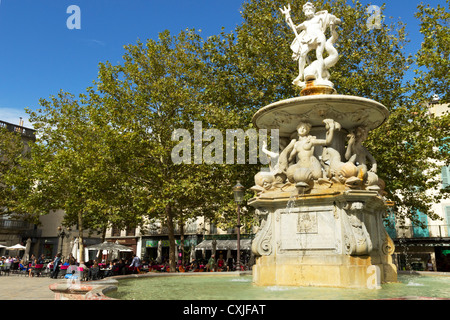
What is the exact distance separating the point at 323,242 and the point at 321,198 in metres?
0.79

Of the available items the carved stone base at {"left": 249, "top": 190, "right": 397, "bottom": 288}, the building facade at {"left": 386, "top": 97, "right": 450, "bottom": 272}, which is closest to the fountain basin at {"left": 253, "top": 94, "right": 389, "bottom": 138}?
the carved stone base at {"left": 249, "top": 190, "right": 397, "bottom": 288}

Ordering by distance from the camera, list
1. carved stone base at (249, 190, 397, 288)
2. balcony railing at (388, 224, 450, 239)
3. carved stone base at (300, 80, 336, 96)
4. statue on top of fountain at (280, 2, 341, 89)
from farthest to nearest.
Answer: balcony railing at (388, 224, 450, 239) < statue on top of fountain at (280, 2, 341, 89) < carved stone base at (300, 80, 336, 96) < carved stone base at (249, 190, 397, 288)

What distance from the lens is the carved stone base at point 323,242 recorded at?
6633 mm

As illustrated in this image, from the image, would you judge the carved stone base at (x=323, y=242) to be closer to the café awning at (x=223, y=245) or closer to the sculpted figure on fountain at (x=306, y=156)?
A: the sculpted figure on fountain at (x=306, y=156)

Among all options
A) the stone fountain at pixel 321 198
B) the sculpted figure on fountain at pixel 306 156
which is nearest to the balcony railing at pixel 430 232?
the stone fountain at pixel 321 198

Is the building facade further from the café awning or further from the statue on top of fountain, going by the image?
the statue on top of fountain

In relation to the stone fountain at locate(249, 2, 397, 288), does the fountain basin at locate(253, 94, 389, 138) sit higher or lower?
higher

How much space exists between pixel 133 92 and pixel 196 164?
5756 millimetres

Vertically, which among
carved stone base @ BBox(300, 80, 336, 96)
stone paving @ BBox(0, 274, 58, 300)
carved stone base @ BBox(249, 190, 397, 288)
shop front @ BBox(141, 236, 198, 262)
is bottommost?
stone paving @ BBox(0, 274, 58, 300)

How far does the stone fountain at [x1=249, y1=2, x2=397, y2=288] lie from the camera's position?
→ 22.2 feet

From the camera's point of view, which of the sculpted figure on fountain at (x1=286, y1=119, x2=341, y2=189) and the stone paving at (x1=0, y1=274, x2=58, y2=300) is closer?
the sculpted figure on fountain at (x1=286, y1=119, x2=341, y2=189)

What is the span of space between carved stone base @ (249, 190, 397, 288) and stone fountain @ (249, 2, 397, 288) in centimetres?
2
